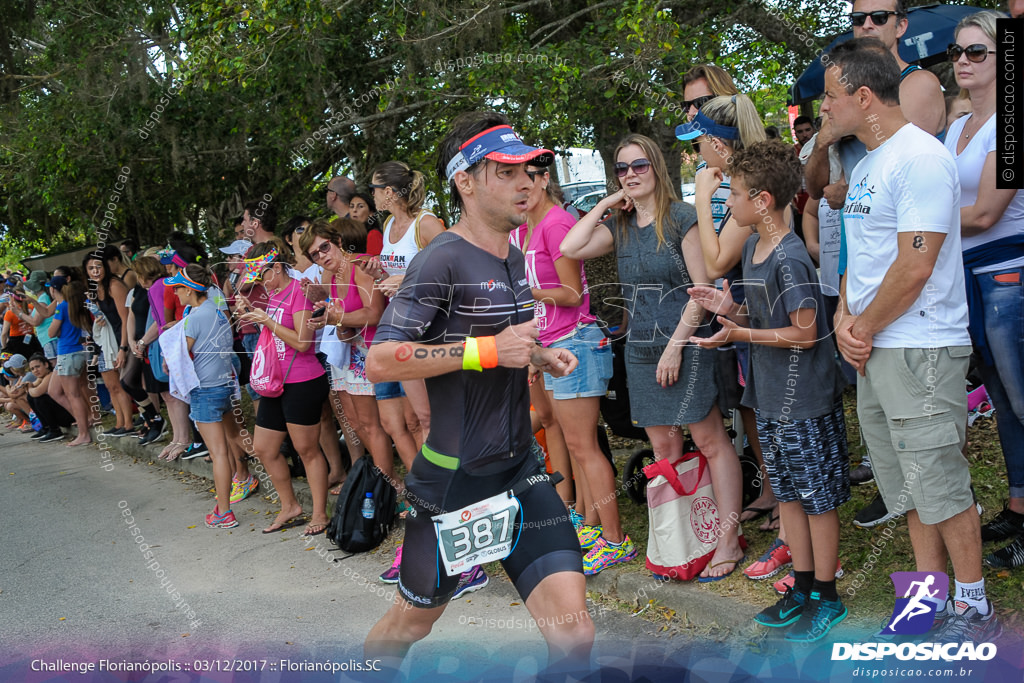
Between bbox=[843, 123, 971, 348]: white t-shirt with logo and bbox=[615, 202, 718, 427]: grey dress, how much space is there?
43.9 inches

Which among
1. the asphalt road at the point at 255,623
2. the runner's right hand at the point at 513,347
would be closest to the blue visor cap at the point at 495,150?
the runner's right hand at the point at 513,347

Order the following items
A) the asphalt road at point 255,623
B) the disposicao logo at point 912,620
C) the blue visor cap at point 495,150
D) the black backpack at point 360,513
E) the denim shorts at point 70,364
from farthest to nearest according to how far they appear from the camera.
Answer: the denim shorts at point 70,364, the black backpack at point 360,513, the asphalt road at point 255,623, the disposicao logo at point 912,620, the blue visor cap at point 495,150

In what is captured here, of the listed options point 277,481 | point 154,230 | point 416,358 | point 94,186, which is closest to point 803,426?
point 416,358

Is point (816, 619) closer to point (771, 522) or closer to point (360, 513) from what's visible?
point (771, 522)

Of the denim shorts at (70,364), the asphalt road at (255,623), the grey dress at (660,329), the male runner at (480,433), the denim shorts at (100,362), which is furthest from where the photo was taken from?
the denim shorts at (70,364)

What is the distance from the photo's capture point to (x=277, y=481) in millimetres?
6516

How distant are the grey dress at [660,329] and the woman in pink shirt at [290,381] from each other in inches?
103

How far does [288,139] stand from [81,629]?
6.29 m

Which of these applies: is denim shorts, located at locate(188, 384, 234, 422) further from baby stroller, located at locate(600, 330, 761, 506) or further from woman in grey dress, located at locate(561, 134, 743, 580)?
woman in grey dress, located at locate(561, 134, 743, 580)

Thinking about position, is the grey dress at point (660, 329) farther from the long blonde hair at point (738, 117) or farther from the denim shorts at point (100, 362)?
the denim shorts at point (100, 362)

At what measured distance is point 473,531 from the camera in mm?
3041

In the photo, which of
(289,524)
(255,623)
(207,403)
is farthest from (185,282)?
(255,623)

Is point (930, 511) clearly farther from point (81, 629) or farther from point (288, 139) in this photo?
point (288, 139)

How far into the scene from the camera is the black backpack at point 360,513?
19.0ft
